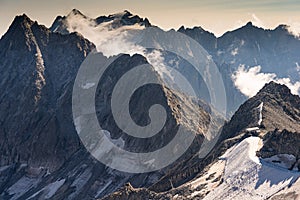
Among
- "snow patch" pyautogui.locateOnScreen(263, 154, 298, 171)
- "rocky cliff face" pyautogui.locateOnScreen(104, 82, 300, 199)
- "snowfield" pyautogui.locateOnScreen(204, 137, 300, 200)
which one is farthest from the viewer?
"snow patch" pyautogui.locateOnScreen(263, 154, 298, 171)

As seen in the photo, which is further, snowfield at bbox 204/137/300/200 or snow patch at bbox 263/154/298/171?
snow patch at bbox 263/154/298/171

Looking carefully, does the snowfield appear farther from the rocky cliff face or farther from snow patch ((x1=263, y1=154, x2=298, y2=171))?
snow patch ((x1=263, y1=154, x2=298, y2=171))

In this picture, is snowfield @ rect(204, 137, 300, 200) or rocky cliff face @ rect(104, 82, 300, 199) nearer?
snowfield @ rect(204, 137, 300, 200)

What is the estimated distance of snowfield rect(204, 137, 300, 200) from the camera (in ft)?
446

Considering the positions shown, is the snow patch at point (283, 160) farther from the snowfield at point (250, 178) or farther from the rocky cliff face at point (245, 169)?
the snowfield at point (250, 178)

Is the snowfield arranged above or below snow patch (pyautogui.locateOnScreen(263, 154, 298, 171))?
below

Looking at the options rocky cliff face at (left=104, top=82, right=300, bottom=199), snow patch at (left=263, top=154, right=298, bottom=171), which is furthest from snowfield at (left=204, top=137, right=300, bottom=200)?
snow patch at (left=263, top=154, right=298, bottom=171)

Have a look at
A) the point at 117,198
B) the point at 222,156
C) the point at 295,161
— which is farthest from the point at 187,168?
the point at 295,161

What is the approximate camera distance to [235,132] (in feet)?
637

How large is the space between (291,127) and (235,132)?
63.6ft

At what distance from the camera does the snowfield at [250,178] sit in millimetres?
136000

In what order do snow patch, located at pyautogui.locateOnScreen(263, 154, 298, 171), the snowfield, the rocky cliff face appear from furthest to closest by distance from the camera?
snow patch, located at pyautogui.locateOnScreen(263, 154, 298, 171), the rocky cliff face, the snowfield

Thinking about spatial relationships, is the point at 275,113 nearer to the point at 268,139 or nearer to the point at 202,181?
the point at 268,139

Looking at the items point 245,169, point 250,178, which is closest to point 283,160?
point 245,169
